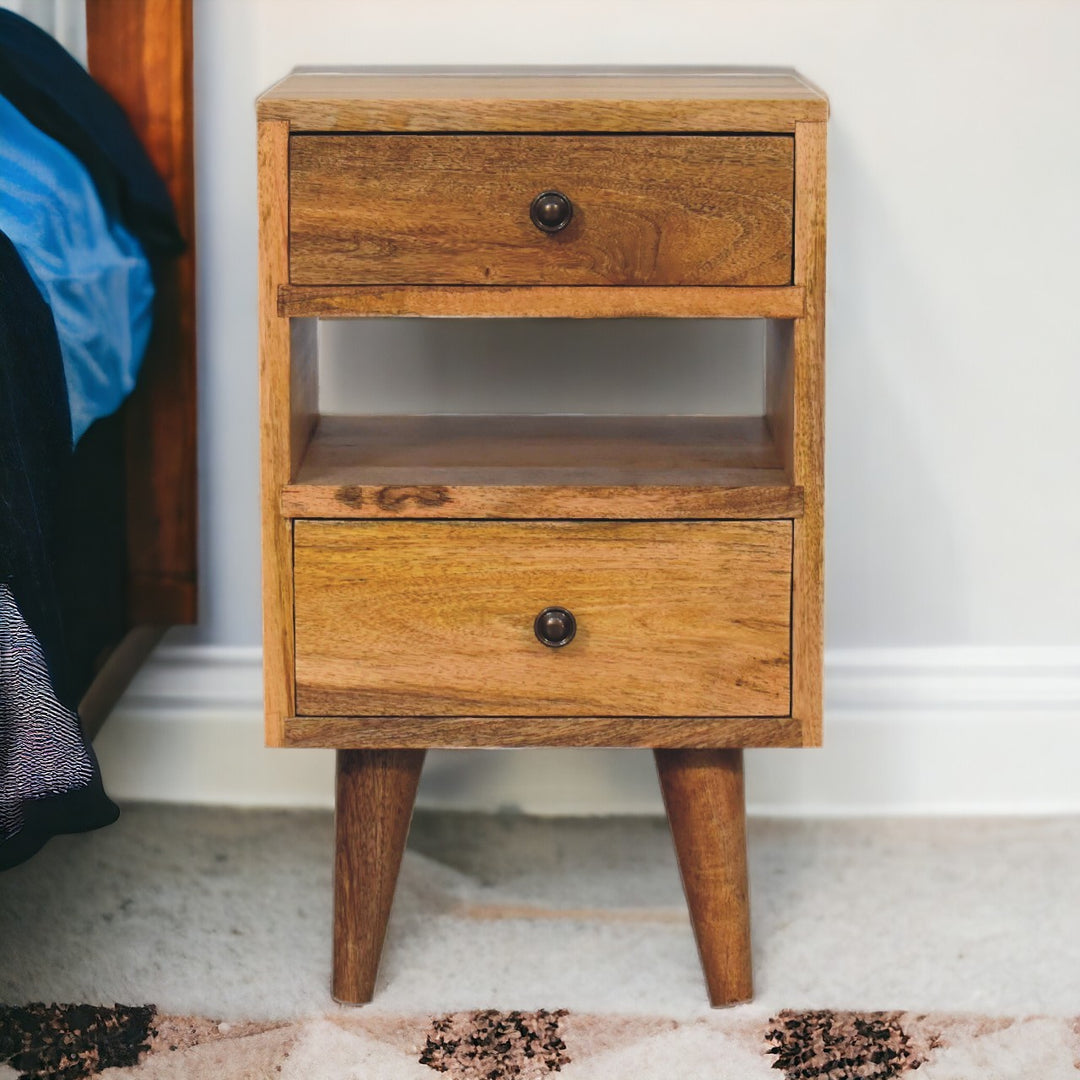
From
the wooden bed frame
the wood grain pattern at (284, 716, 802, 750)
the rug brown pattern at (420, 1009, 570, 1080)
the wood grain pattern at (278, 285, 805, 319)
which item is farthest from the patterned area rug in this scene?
the wood grain pattern at (278, 285, 805, 319)

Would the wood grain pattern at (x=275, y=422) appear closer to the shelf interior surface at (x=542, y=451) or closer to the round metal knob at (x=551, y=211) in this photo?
the shelf interior surface at (x=542, y=451)

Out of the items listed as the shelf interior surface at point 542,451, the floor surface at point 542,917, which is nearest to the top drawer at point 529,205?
the shelf interior surface at point 542,451

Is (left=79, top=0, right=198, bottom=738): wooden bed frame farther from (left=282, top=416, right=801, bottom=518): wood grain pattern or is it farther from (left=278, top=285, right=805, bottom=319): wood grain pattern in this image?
(left=278, top=285, right=805, bottom=319): wood grain pattern

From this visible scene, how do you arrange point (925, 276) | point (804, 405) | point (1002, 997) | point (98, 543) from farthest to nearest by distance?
1. point (925, 276)
2. point (98, 543)
3. point (1002, 997)
4. point (804, 405)

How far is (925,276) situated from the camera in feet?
3.70

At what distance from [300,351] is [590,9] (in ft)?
1.43

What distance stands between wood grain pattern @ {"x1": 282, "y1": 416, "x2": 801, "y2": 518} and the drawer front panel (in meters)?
0.01

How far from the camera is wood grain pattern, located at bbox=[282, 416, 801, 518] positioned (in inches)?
31.1

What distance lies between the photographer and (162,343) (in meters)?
1.12

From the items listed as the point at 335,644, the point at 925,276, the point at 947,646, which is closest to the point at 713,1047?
the point at 335,644

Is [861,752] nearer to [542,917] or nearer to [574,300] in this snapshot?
[542,917]

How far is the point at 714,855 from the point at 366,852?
0.22 metres

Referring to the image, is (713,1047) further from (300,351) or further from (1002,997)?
(300,351)

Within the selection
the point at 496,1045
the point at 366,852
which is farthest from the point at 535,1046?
the point at 366,852
